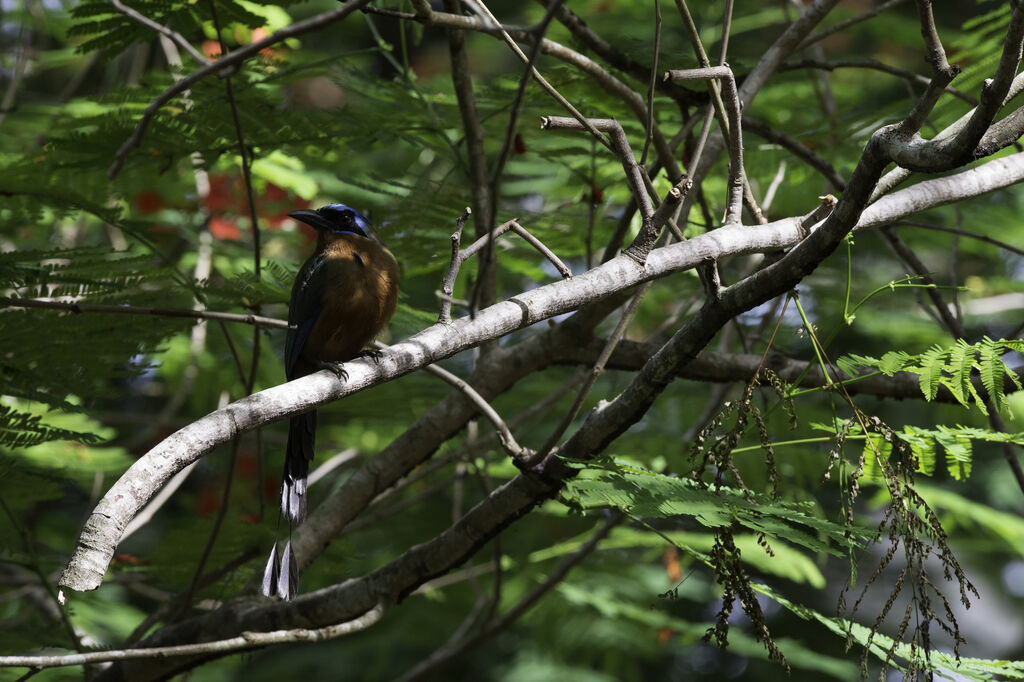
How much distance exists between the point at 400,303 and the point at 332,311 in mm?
362

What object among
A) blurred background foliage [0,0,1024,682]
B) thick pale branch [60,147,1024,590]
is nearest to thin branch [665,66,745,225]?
thick pale branch [60,147,1024,590]

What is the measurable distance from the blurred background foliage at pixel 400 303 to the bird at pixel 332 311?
0.12m

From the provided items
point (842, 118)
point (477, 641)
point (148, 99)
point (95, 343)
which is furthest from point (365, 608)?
point (842, 118)

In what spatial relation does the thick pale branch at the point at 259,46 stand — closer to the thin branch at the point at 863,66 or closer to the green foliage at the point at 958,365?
the green foliage at the point at 958,365

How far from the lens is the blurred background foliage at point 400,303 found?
343 centimetres

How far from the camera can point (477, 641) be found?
164 inches

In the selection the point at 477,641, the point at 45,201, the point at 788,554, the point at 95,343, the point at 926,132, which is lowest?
the point at 477,641

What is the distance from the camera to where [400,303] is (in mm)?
3912

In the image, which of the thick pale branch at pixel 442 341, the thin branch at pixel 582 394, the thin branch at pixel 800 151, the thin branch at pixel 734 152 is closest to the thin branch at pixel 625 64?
the thin branch at pixel 800 151

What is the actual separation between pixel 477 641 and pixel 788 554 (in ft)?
5.40

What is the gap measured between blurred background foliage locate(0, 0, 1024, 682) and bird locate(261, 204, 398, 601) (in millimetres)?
116

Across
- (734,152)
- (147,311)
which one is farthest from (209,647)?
(734,152)

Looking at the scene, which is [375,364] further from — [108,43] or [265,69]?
[265,69]

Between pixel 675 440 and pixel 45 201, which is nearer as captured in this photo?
pixel 45 201
